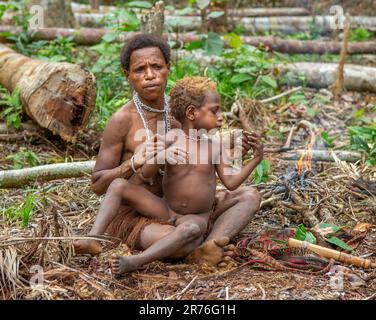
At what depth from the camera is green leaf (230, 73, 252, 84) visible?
22.0ft

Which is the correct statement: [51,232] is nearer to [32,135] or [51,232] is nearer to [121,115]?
[121,115]

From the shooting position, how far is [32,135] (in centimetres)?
572

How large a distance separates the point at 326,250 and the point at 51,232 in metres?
1.53

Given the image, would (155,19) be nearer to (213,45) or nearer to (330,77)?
(213,45)

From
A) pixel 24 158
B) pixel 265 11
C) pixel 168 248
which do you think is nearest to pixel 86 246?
pixel 168 248

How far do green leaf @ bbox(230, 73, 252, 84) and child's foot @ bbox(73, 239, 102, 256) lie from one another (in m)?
3.72

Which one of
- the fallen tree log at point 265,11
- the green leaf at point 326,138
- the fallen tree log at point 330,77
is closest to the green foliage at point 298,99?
the fallen tree log at point 330,77

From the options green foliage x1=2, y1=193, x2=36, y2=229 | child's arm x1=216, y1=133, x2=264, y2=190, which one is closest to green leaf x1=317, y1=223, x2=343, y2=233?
child's arm x1=216, y1=133, x2=264, y2=190

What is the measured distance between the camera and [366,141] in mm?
5469

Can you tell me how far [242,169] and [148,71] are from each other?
0.77 m

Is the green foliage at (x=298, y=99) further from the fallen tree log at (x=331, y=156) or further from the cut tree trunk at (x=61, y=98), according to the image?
the cut tree trunk at (x=61, y=98)

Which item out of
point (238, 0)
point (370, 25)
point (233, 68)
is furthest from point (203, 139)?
point (238, 0)

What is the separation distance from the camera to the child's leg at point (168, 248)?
315cm

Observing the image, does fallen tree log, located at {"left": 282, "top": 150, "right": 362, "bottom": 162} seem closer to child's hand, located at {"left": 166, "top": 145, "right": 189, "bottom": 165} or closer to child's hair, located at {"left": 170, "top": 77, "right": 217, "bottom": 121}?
child's hair, located at {"left": 170, "top": 77, "right": 217, "bottom": 121}
